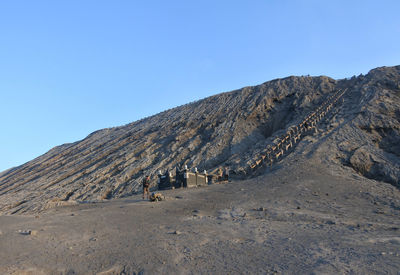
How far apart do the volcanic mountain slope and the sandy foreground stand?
5849mm

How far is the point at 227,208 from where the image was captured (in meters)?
12.1

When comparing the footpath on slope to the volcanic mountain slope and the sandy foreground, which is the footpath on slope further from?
the sandy foreground

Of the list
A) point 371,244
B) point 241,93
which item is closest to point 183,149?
point 241,93

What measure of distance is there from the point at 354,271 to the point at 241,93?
3662 cm

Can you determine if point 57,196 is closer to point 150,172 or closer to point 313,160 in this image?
point 150,172

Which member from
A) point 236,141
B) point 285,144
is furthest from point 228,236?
point 236,141

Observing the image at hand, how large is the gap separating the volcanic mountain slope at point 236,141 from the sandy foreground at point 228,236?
5849 millimetres

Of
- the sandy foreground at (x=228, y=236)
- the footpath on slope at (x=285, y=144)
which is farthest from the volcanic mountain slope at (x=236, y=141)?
the sandy foreground at (x=228, y=236)

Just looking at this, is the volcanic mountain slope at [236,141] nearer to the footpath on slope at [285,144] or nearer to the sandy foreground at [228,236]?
the footpath on slope at [285,144]

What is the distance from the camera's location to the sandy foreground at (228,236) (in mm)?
6531

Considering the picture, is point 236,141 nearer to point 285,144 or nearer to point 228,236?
point 285,144

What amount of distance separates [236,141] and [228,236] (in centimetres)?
2233

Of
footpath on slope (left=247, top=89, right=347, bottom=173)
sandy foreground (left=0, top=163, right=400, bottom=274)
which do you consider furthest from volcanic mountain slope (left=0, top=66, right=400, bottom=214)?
sandy foreground (left=0, top=163, right=400, bottom=274)

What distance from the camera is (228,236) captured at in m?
8.44
